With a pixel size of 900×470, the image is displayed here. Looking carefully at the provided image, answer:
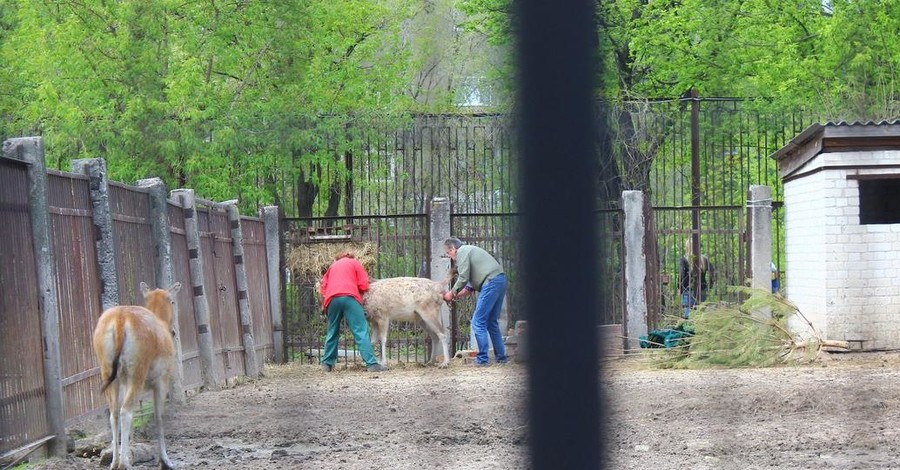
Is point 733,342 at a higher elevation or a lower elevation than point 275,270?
lower

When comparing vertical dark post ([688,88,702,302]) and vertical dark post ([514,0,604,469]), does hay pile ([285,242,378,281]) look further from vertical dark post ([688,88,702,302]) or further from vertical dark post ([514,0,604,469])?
vertical dark post ([514,0,604,469])

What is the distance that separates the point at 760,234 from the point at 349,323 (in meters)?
4.93

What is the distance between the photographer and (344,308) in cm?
1280

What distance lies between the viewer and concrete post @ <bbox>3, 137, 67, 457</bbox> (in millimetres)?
5719

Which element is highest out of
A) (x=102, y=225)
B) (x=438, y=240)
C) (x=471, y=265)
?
(x=102, y=225)

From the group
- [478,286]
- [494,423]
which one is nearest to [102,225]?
[494,423]

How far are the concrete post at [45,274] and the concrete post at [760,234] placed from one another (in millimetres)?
9891

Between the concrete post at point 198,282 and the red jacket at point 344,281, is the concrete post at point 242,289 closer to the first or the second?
the red jacket at point 344,281

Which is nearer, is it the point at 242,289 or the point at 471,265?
the point at 242,289

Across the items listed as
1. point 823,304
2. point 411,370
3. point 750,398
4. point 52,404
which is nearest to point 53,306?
point 52,404

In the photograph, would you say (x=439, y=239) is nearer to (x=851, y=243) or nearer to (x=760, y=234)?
(x=760, y=234)

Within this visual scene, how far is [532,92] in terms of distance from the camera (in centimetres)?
64

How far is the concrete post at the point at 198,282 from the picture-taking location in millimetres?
9820

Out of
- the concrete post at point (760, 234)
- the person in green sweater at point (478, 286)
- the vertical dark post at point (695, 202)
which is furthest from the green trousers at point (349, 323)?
the concrete post at point (760, 234)
